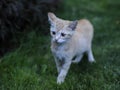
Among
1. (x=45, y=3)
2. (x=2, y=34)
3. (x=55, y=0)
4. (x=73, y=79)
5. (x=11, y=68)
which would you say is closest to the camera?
(x=73, y=79)

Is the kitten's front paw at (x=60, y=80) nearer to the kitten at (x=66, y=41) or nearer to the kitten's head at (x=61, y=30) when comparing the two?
the kitten at (x=66, y=41)

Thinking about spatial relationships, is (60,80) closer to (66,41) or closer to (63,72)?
(63,72)

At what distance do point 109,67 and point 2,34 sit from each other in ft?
6.25

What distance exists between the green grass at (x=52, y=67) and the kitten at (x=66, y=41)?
0.52 ft

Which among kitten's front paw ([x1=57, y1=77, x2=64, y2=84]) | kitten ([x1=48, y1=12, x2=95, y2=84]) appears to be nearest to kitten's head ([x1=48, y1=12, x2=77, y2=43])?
kitten ([x1=48, y1=12, x2=95, y2=84])

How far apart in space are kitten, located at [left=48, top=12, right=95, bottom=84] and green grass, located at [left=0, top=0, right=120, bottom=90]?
0.52 feet

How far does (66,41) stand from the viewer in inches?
199

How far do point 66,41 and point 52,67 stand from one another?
80 centimetres

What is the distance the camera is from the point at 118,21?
8.11 metres

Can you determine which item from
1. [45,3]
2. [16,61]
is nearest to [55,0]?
[45,3]

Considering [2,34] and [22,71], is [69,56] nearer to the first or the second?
[22,71]

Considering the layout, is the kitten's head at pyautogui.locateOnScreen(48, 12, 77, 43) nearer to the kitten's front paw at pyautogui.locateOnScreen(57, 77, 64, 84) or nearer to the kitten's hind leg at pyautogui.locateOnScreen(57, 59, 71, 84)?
the kitten's hind leg at pyautogui.locateOnScreen(57, 59, 71, 84)

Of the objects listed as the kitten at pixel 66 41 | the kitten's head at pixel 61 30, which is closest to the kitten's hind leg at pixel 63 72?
the kitten at pixel 66 41

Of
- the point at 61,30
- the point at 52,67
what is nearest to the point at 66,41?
the point at 61,30
